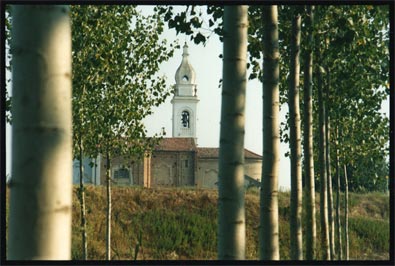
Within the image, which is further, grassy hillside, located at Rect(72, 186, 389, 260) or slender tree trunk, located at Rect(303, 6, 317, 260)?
grassy hillside, located at Rect(72, 186, 389, 260)

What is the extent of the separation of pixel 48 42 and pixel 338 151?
10304 mm

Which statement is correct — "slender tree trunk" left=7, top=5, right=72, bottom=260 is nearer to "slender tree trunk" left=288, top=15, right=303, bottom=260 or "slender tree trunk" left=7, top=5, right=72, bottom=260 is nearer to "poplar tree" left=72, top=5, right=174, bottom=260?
"slender tree trunk" left=288, top=15, right=303, bottom=260

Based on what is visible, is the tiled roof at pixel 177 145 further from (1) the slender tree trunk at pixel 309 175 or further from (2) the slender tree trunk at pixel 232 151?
(2) the slender tree trunk at pixel 232 151

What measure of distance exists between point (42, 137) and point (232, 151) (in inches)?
72.5

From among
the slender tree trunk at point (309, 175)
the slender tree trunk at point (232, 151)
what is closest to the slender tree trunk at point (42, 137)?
the slender tree trunk at point (232, 151)

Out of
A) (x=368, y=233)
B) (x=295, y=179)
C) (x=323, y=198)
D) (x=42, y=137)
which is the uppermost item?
(x=42, y=137)

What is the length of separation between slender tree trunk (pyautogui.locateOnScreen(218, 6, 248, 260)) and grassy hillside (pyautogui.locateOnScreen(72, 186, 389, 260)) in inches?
187

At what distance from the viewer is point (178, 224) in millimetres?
13070

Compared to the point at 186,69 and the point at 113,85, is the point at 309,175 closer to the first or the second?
the point at 186,69

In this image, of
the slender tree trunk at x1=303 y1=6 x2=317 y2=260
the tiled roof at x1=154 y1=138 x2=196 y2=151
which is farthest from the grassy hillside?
the tiled roof at x1=154 y1=138 x2=196 y2=151

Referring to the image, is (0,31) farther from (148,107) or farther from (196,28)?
(148,107)

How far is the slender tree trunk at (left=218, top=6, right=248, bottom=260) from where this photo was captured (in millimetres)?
3998

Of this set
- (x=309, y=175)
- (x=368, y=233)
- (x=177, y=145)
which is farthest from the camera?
(x=177, y=145)

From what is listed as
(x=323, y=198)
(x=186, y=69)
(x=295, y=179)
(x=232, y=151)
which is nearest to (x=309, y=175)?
(x=295, y=179)
